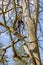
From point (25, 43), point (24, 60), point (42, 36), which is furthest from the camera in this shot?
point (42, 36)

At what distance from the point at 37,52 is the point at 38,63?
0.32 feet

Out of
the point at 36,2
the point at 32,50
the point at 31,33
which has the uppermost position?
the point at 36,2

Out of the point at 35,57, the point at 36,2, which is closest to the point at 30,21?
the point at 36,2

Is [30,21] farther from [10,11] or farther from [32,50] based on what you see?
[10,11]

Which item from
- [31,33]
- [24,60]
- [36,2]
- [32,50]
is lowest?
[24,60]

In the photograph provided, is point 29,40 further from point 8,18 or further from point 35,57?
point 8,18

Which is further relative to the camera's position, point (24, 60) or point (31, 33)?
point (24, 60)

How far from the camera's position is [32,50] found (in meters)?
1.99

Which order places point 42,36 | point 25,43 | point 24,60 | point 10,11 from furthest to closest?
1. point 10,11
2. point 42,36
3. point 24,60
4. point 25,43

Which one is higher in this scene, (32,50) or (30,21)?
(30,21)

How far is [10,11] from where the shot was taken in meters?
2.70

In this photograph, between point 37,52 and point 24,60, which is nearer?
point 37,52

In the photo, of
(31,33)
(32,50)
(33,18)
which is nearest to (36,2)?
(33,18)

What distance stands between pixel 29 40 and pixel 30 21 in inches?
6.7
